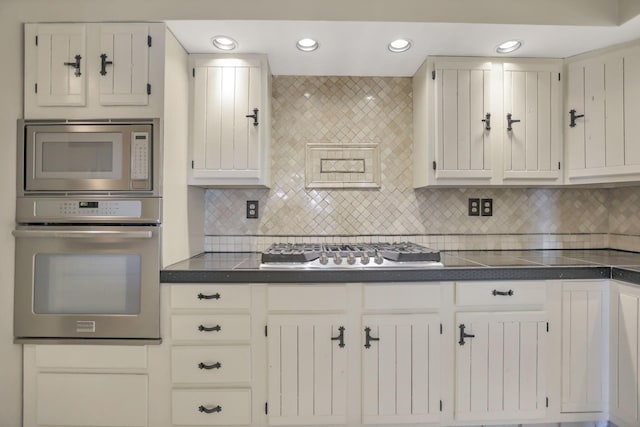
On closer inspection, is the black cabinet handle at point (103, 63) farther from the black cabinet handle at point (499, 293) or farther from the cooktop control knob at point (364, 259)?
the black cabinet handle at point (499, 293)

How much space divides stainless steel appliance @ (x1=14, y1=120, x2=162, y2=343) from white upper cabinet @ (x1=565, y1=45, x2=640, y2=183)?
2.48 metres

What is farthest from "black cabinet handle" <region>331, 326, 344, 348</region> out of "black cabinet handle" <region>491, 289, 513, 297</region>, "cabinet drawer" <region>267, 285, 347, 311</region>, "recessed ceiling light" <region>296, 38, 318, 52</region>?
"recessed ceiling light" <region>296, 38, 318, 52</region>

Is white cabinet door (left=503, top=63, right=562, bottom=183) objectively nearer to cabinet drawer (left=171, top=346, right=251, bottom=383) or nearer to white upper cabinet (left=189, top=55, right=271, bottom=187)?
white upper cabinet (left=189, top=55, right=271, bottom=187)

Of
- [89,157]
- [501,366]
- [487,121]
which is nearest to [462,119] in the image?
[487,121]

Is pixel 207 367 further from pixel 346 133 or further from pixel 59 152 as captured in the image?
pixel 346 133

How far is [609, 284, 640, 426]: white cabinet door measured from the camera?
5.51 feet

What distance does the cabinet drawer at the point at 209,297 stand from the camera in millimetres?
1701

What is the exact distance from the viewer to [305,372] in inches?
67.2

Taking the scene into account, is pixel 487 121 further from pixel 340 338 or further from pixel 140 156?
pixel 140 156

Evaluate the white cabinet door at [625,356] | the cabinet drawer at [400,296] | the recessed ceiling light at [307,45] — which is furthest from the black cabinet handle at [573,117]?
the recessed ceiling light at [307,45]

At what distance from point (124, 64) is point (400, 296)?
190 centimetres

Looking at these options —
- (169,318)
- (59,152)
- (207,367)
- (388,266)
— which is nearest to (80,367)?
(169,318)

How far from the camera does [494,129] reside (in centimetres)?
208

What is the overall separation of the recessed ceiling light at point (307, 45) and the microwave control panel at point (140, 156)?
101 centimetres
